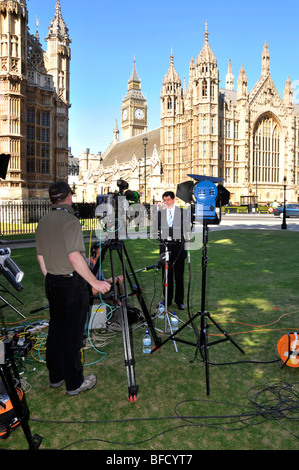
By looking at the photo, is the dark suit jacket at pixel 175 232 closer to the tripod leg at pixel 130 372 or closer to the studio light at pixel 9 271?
the tripod leg at pixel 130 372

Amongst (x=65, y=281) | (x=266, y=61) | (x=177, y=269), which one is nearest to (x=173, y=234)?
(x=177, y=269)

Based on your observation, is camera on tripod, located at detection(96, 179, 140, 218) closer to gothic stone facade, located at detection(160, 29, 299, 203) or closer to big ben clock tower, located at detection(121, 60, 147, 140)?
gothic stone facade, located at detection(160, 29, 299, 203)

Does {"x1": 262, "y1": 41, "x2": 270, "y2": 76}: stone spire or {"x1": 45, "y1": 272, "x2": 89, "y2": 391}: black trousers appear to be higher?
{"x1": 262, "y1": 41, "x2": 270, "y2": 76}: stone spire

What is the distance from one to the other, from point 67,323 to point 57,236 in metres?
0.98

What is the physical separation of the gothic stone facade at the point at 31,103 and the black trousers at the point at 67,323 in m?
24.8

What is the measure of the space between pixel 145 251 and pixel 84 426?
11.0 meters

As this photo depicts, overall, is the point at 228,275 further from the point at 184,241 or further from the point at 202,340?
the point at 202,340

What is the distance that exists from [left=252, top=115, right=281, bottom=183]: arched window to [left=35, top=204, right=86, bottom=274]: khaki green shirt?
232ft

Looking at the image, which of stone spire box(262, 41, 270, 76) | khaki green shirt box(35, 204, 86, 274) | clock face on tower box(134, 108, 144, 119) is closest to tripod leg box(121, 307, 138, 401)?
khaki green shirt box(35, 204, 86, 274)

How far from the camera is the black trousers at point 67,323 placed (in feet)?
11.5

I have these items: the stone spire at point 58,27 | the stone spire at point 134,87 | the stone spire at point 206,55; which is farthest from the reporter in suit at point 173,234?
the stone spire at point 134,87

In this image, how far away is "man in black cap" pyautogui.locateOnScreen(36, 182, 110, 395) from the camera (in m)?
3.30

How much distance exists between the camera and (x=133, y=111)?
413 feet

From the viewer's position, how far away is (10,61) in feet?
81.6
